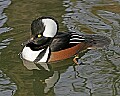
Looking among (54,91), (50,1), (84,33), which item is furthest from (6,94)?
(50,1)

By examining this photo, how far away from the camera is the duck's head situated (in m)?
8.59

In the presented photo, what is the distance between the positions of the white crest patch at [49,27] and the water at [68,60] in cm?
58

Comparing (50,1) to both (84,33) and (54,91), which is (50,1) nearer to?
(84,33)

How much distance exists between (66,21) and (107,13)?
1070mm

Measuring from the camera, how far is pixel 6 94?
7.55 m

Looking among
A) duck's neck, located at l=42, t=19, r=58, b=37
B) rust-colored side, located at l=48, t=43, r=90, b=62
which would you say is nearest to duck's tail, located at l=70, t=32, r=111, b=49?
rust-colored side, located at l=48, t=43, r=90, b=62

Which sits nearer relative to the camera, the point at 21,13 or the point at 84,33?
the point at 84,33

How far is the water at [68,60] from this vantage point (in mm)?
7770

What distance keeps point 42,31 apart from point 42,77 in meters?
0.88

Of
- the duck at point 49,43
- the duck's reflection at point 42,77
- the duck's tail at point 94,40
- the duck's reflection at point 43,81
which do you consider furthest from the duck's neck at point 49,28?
the duck's reflection at point 43,81

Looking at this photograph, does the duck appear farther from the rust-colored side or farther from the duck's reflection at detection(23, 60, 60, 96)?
the duck's reflection at detection(23, 60, 60, 96)

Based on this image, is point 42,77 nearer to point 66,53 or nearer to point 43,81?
point 43,81

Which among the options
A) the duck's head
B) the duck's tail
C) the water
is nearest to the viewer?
the water

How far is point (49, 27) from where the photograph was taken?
28.4ft
